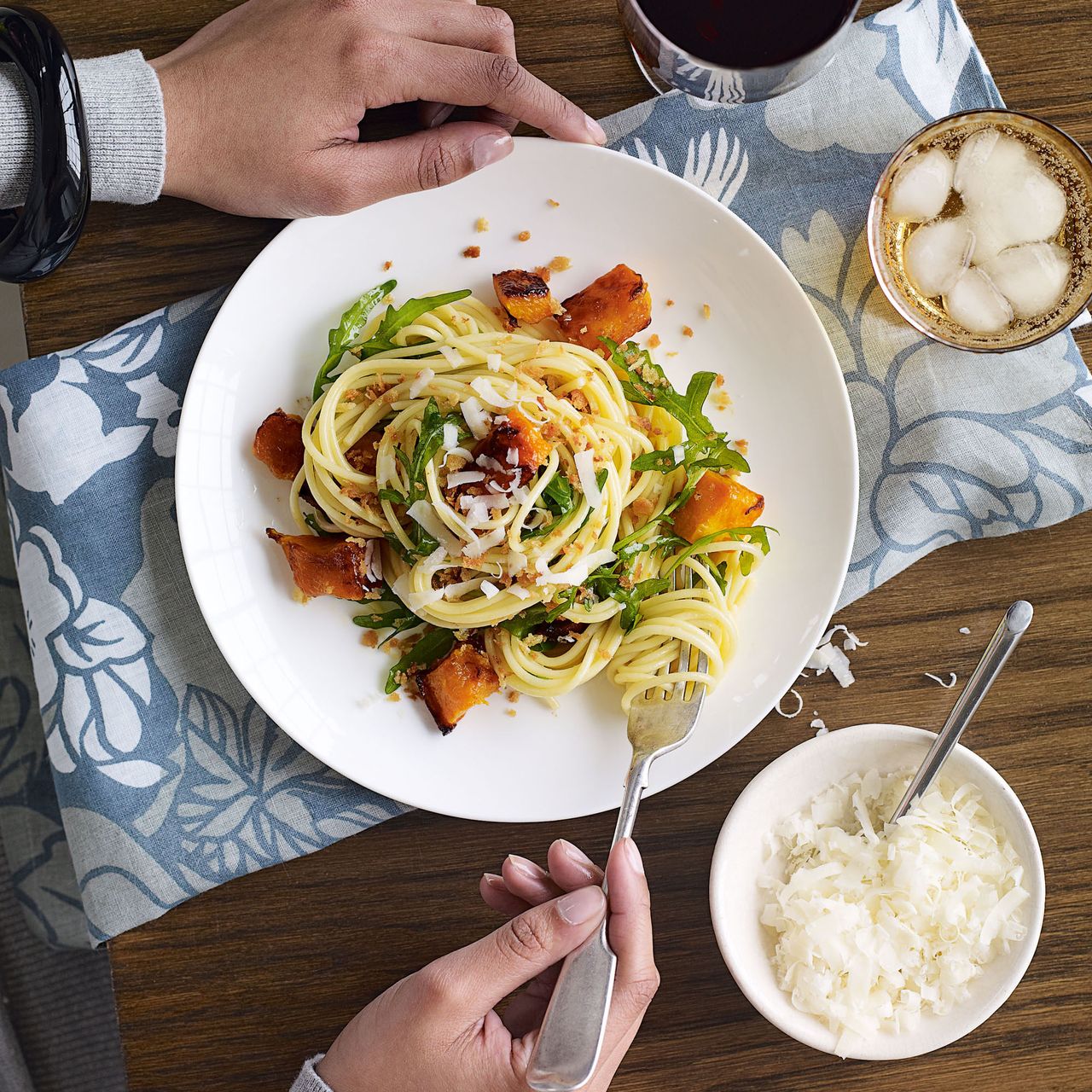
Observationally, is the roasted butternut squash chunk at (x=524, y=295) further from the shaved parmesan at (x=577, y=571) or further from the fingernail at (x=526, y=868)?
the fingernail at (x=526, y=868)

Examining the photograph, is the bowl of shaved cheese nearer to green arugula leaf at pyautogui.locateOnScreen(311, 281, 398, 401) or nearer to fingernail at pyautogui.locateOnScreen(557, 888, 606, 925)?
fingernail at pyautogui.locateOnScreen(557, 888, 606, 925)

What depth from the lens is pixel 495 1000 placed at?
201cm

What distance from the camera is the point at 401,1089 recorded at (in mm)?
2021

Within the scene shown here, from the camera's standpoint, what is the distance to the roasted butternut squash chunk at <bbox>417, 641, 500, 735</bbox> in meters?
2.21

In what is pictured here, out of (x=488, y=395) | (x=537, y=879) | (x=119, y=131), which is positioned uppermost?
(x=119, y=131)

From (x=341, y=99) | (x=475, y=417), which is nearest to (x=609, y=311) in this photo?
(x=475, y=417)

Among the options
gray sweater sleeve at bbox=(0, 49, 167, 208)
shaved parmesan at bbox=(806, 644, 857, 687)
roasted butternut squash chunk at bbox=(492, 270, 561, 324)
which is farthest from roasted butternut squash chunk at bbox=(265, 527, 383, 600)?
shaved parmesan at bbox=(806, 644, 857, 687)

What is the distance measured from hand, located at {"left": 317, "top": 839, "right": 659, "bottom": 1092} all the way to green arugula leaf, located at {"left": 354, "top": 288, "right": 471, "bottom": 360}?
3.88ft

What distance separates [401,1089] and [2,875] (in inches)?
62.0

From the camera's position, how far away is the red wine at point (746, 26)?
→ 1.74 m

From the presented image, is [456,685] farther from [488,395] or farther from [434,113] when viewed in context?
[434,113]

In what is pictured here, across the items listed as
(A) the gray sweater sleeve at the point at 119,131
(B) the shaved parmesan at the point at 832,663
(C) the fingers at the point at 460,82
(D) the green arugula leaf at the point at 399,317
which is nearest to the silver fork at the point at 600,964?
(B) the shaved parmesan at the point at 832,663

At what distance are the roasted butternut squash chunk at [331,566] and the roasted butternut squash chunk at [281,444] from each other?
15 cm

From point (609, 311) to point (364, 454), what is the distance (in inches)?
25.6
